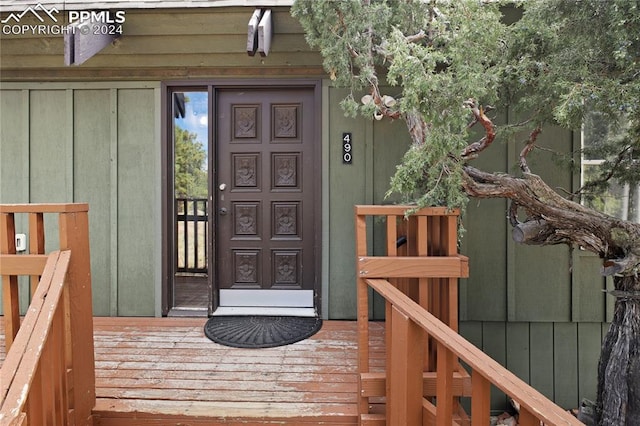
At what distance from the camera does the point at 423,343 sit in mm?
1574

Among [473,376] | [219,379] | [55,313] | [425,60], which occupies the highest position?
[425,60]

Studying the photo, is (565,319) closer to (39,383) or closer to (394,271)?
(394,271)

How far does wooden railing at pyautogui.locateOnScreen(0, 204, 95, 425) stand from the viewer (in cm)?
146

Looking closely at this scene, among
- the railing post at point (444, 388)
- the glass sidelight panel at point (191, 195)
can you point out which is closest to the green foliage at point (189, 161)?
the glass sidelight panel at point (191, 195)

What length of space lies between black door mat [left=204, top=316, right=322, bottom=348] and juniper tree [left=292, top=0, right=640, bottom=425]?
1404 millimetres

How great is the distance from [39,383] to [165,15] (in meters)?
2.49

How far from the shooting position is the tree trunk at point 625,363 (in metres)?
1.83

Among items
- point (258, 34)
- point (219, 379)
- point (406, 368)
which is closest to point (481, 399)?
point (406, 368)

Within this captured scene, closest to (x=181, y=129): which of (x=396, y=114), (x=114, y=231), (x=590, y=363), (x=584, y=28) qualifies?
(x=114, y=231)

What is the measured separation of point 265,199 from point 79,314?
5.59ft

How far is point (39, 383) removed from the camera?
1.43 m

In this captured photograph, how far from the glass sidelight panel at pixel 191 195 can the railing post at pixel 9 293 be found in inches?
61.6

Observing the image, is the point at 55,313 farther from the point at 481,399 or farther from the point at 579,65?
the point at 579,65

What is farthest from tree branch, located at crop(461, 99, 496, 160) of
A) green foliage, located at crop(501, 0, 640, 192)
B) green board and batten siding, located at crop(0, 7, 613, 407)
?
green board and batten siding, located at crop(0, 7, 613, 407)
